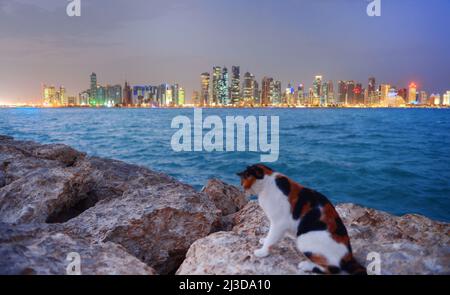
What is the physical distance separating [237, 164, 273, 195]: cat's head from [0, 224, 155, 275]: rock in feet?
4.15

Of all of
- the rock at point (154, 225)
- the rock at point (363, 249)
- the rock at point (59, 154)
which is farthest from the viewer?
the rock at point (59, 154)

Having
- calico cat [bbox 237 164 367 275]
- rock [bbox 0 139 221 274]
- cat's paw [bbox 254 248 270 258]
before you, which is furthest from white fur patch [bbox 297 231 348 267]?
rock [bbox 0 139 221 274]

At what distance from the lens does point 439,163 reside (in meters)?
31.1

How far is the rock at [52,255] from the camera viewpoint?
10.5ft

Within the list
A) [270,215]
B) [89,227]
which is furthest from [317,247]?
[89,227]

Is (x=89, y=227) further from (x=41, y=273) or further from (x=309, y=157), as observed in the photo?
(x=309, y=157)

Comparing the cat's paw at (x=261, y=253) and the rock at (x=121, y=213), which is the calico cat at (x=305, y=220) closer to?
the cat's paw at (x=261, y=253)

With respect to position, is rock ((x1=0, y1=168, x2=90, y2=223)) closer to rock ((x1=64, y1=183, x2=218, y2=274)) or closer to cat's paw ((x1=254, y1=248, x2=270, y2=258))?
rock ((x1=64, y1=183, x2=218, y2=274))

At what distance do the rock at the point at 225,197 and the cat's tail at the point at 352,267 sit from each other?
476 cm

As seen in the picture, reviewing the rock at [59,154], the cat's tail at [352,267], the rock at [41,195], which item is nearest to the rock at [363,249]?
the cat's tail at [352,267]

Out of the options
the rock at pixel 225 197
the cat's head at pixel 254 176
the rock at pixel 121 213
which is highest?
the cat's head at pixel 254 176

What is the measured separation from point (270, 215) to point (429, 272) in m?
1.52

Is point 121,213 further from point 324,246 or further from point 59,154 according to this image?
point 59,154

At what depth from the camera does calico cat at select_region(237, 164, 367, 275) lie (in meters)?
3.38
